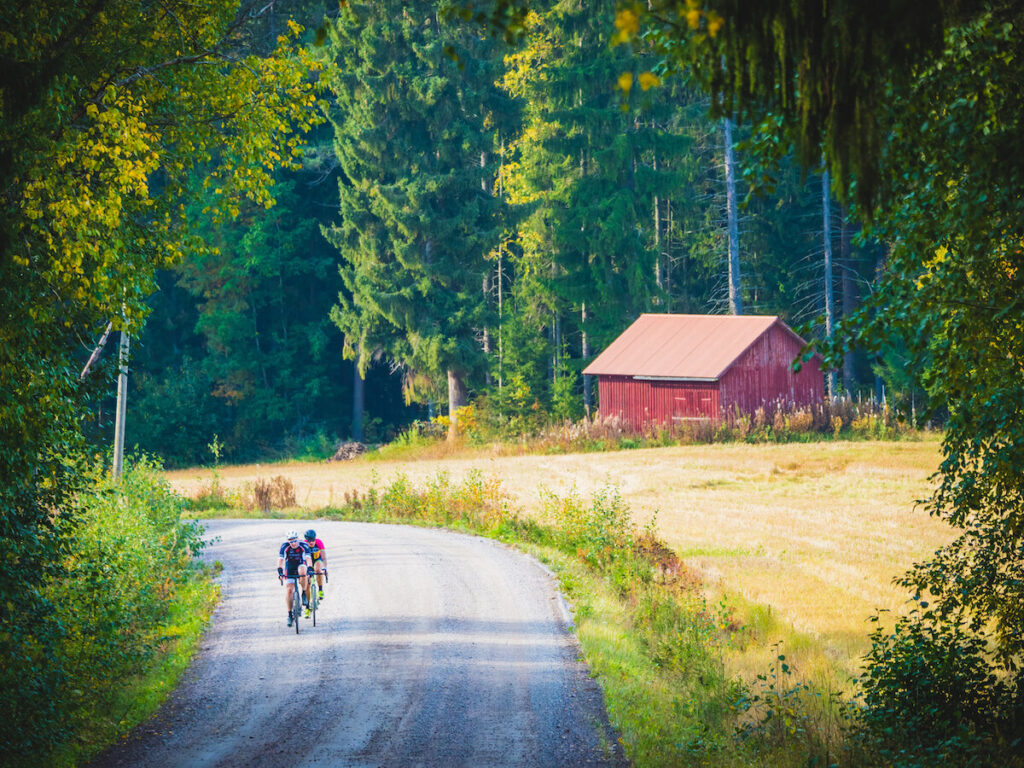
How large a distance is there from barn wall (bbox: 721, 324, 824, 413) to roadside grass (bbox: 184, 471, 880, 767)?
17922 mm

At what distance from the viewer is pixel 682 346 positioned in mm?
43000

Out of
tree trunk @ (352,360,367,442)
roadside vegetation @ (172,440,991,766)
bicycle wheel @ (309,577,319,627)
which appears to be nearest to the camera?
roadside vegetation @ (172,440,991,766)

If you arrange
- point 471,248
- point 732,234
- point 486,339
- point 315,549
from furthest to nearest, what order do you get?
point 486,339
point 471,248
point 732,234
point 315,549

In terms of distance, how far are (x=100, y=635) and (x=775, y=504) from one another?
20.4 meters

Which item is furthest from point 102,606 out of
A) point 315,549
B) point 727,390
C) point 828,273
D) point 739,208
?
point 828,273

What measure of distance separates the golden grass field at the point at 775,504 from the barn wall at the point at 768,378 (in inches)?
136

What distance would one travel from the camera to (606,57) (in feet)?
152

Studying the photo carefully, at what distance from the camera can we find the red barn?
136 feet

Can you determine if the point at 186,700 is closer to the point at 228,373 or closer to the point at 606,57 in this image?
the point at 606,57

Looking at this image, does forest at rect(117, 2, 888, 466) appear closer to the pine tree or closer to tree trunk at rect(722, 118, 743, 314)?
the pine tree

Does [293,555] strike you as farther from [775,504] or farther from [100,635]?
[775,504]

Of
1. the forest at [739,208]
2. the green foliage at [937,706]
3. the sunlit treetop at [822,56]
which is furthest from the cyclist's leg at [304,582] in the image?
the sunlit treetop at [822,56]

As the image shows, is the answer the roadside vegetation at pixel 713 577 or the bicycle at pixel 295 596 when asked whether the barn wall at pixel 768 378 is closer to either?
the roadside vegetation at pixel 713 577

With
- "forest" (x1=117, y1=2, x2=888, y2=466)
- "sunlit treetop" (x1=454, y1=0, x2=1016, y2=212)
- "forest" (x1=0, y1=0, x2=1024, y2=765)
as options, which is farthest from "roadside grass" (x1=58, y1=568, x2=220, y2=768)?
"forest" (x1=117, y1=2, x2=888, y2=466)
